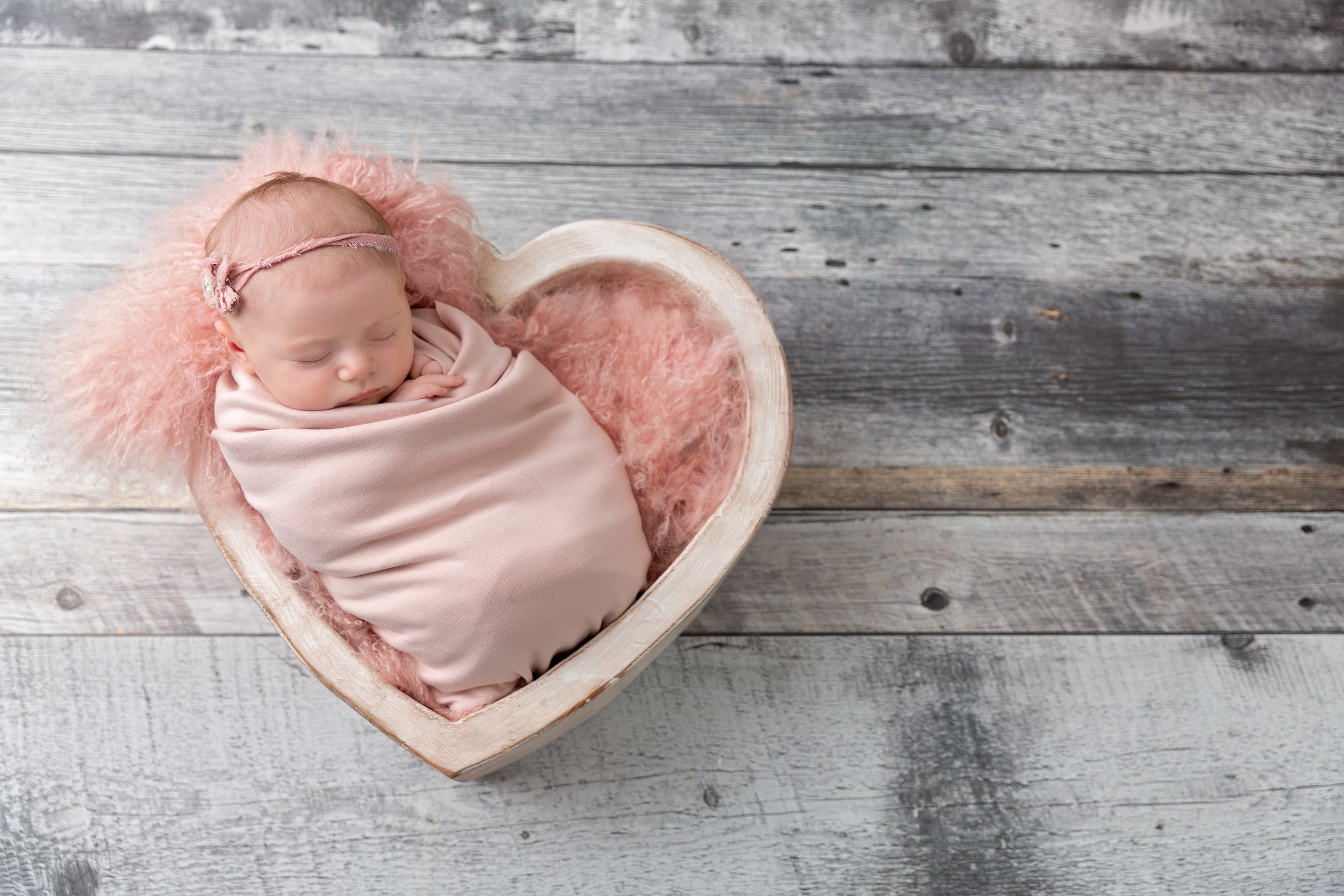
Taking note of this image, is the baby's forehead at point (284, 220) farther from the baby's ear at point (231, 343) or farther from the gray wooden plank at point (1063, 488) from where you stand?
the gray wooden plank at point (1063, 488)

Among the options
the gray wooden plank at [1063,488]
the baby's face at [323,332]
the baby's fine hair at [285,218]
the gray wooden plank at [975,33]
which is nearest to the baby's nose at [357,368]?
the baby's face at [323,332]

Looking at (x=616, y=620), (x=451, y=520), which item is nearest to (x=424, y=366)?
(x=451, y=520)

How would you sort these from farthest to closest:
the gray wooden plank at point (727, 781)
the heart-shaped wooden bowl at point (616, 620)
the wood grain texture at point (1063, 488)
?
1. the wood grain texture at point (1063, 488)
2. the gray wooden plank at point (727, 781)
3. the heart-shaped wooden bowl at point (616, 620)

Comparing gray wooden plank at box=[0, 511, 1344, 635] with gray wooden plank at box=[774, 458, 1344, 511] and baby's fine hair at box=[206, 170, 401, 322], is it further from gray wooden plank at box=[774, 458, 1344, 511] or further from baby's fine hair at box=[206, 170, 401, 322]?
baby's fine hair at box=[206, 170, 401, 322]

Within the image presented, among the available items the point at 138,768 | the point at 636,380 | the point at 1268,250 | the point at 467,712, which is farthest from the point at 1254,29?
the point at 138,768

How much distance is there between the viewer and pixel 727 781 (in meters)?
1.19

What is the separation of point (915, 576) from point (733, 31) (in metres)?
0.88

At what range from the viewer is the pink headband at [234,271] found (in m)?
0.91

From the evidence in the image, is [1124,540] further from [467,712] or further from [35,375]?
[35,375]

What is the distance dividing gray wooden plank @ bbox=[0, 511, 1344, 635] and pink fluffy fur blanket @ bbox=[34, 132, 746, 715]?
7.6 inches

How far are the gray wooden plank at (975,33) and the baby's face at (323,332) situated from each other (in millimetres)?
644

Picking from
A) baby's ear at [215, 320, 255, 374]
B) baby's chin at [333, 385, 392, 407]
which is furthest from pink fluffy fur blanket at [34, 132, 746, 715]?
baby's chin at [333, 385, 392, 407]

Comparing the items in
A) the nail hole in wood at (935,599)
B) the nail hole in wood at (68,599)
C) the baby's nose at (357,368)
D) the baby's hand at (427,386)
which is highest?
the baby's nose at (357,368)

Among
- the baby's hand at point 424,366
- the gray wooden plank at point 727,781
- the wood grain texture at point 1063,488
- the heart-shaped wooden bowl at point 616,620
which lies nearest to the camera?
the heart-shaped wooden bowl at point 616,620
